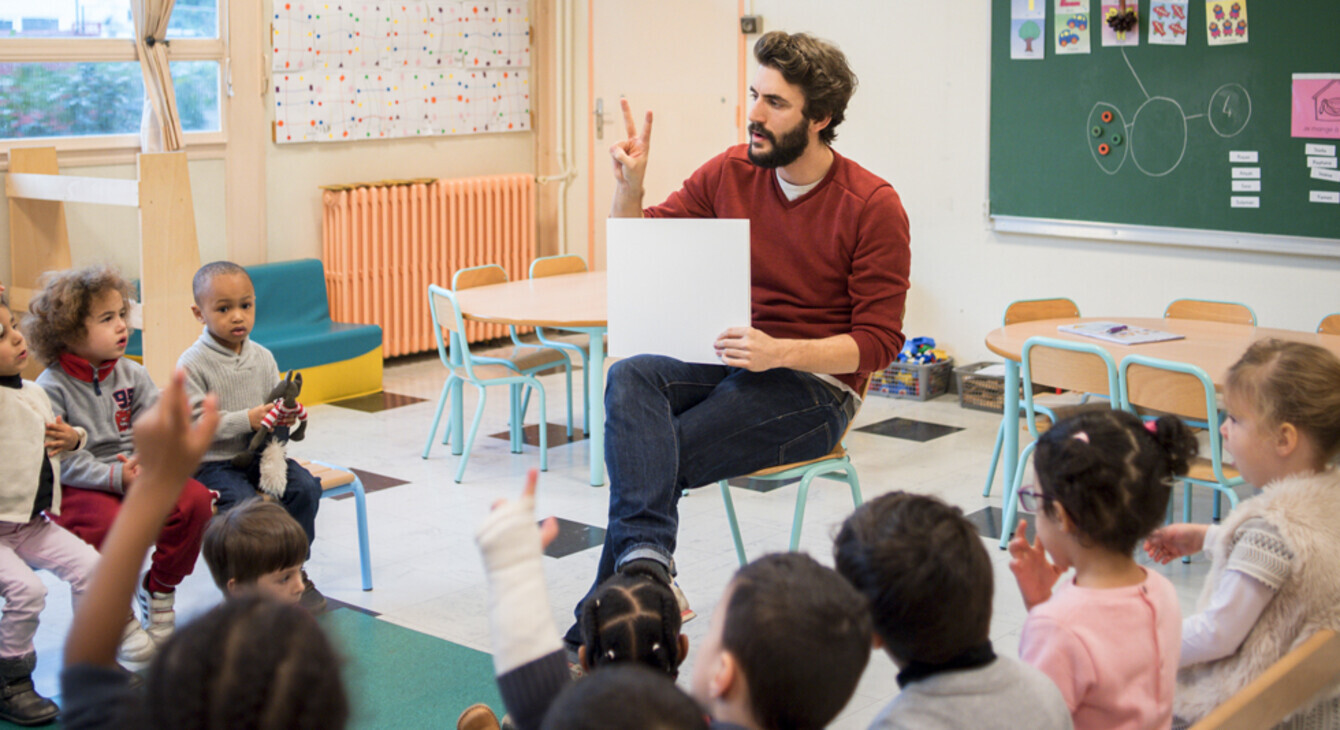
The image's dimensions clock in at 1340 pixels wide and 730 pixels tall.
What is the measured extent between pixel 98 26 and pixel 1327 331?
4603 millimetres

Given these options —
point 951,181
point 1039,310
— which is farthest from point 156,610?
point 951,181

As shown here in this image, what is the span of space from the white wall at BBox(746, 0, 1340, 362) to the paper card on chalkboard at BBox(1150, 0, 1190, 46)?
2.28 feet

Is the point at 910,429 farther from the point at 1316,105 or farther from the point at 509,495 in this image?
the point at 1316,105

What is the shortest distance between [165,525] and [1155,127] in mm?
3871

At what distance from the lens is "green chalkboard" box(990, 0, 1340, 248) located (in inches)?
179

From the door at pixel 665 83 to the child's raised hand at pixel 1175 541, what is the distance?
4.51m

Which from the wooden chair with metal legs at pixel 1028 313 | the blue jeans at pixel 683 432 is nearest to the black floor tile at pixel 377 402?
the wooden chair with metal legs at pixel 1028 313

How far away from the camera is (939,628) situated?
128 centimetres

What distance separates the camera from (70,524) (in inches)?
103

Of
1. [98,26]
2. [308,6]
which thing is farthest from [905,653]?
[308,6]

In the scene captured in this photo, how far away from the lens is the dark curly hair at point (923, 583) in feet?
4.21

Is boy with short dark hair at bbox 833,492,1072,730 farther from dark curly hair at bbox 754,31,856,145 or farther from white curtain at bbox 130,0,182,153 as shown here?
white curtain at bbox 130,0,182,153

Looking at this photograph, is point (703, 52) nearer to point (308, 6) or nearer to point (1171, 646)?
point (308, 6)

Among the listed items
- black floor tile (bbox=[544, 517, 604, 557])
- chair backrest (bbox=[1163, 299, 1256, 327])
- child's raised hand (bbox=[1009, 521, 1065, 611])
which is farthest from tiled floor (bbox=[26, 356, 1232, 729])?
child's raised hand (bbox=[1009, 521, 1065, 611])
